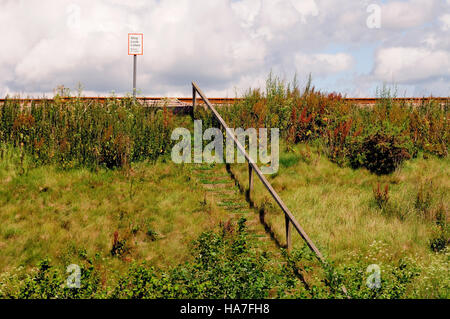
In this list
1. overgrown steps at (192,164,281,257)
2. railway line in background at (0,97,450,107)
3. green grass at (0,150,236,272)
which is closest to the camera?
green grass at (0,150,236,272)

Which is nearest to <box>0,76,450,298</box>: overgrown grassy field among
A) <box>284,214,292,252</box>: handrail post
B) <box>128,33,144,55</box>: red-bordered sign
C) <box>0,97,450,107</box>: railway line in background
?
<box>284,214,292,252</box>: handrail post

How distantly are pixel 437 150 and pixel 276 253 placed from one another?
7960 mm

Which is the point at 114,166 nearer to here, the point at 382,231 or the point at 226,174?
the point at 226,174

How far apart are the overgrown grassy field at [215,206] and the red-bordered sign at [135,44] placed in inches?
99.9

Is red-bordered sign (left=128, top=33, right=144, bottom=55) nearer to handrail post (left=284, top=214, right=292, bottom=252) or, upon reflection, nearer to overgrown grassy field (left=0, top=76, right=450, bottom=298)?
overgrown grassy field (left=0, top=76, right=450, bottom=298)

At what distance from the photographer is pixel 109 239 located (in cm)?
907

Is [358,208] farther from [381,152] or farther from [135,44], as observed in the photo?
[135,44]

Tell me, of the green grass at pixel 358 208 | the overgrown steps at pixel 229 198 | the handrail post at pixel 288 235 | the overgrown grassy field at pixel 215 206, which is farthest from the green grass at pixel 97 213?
the green grass at pixel 358 208

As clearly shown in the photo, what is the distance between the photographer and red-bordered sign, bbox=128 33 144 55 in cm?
1529

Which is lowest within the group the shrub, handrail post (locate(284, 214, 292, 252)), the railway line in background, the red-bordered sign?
handrail post (locate(284, 214, 292, 252))

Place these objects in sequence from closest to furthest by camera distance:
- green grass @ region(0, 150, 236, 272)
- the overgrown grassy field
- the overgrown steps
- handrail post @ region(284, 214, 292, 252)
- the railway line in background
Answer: the overgrown grassy field, green grass @ region(0, 150, 236, 272), handrail post @ region(284, 214, 292, 252), the overgrown steps, the railway line in background

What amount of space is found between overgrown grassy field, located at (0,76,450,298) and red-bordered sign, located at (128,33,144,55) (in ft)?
8.33

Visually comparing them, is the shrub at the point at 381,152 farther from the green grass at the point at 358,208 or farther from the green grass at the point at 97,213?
the green grass at the point at 97,213

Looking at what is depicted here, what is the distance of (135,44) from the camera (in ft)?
50.7
